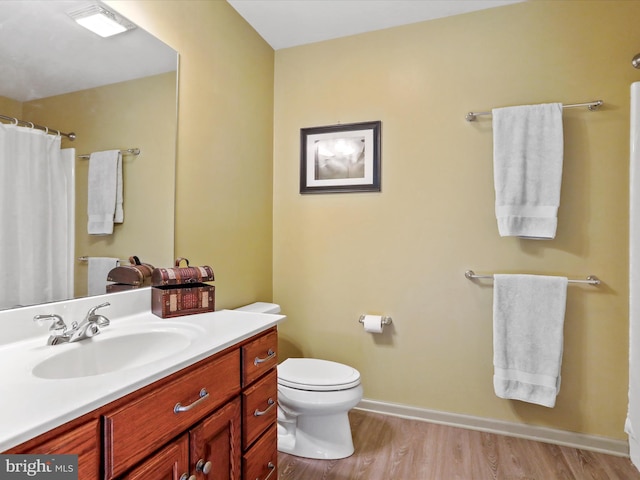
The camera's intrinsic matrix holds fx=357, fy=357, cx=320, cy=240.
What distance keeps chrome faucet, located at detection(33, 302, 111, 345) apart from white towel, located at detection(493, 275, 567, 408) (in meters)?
1.96

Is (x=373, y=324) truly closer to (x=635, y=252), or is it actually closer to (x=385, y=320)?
(x=385, y=320)

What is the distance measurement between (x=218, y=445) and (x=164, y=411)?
0.30 m

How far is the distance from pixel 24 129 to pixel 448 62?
2186 millimetres

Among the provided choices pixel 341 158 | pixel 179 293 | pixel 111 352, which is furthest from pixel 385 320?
pixel 111 352

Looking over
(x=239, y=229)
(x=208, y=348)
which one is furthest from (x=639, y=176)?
(x=239, y=229)

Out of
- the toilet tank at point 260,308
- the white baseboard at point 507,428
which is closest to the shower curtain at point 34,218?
the toilet tank at point 260,308

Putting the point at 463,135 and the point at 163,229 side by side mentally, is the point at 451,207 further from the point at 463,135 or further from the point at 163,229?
the point at 163,229

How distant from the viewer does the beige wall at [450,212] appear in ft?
6.41

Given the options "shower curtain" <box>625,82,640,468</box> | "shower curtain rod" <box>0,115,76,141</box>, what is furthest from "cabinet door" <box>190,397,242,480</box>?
"shower curtain" <box>625,82,640,468</box>

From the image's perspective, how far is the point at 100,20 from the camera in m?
1.38

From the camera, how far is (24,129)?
1161mm
